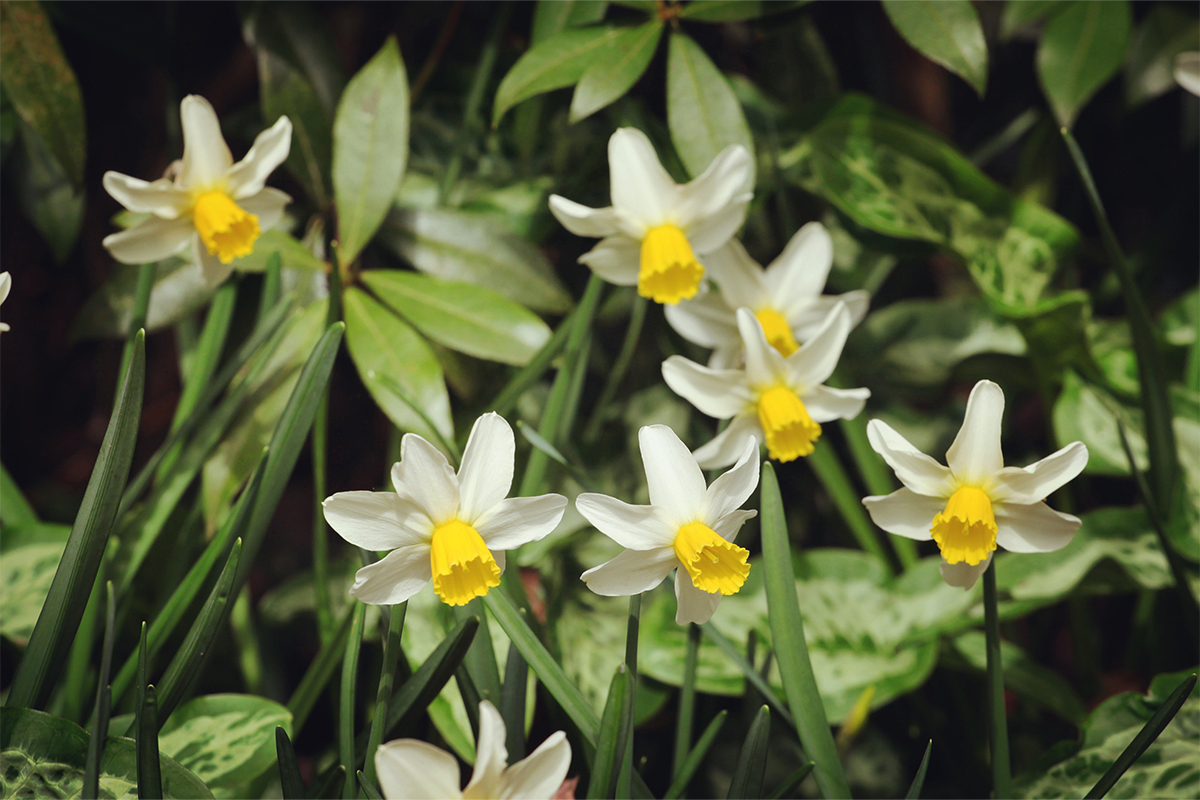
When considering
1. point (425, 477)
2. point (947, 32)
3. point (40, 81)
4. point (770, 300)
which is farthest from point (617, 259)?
point (40, 81)

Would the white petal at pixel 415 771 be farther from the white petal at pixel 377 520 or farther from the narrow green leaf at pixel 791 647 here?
the narrow green leaf at pixel 791 647

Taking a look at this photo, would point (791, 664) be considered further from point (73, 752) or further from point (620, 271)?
point (73, 752)

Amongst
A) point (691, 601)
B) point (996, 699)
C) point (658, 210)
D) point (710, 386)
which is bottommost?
point (996, 699)

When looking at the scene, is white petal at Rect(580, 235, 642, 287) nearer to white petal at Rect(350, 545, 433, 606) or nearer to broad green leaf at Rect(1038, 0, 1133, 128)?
white petal at Rect(350, 545, 433, 606)

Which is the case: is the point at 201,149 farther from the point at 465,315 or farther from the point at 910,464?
the point at 910,464

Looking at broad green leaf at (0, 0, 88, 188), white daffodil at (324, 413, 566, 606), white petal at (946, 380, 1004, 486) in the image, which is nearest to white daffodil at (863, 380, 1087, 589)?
white petal at (946, 380, 1004, 486)

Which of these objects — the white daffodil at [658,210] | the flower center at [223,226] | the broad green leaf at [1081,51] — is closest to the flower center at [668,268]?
the white daffodil at [658,210]

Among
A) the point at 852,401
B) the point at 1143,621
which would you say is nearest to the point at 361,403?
the point at 852,401
